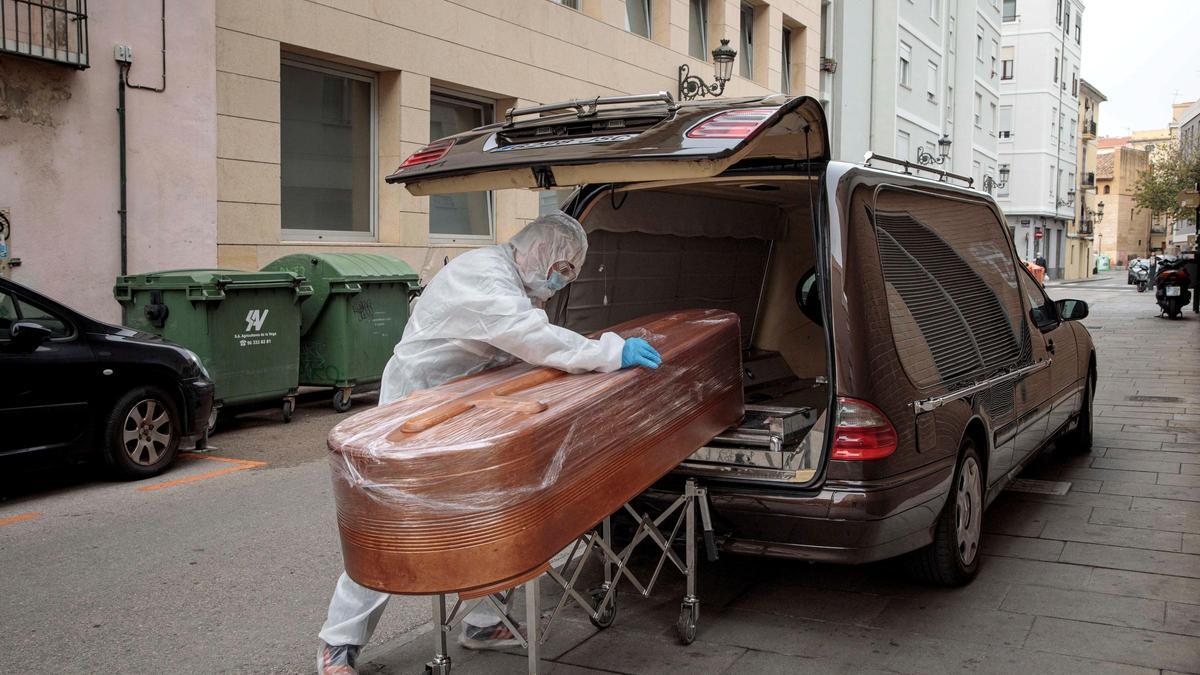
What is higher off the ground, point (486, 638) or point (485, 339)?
point (485, 339)

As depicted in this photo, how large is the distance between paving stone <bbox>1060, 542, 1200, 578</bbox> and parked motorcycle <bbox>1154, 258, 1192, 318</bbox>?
21.7 meters

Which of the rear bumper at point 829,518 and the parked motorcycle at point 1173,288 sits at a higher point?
the parked motorcycle at point 1173,288

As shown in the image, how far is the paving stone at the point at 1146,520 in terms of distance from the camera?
5812mm

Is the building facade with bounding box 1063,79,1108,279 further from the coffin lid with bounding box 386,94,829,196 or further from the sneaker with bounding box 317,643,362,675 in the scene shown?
the sneaker with bounding box 317,643,362,675

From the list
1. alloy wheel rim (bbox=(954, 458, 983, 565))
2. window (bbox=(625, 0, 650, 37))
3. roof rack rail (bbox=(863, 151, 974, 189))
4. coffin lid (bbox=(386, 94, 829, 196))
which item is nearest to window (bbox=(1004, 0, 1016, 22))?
window (bbox=(625, 0, 650, 37))

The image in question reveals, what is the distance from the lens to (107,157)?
35.8ft

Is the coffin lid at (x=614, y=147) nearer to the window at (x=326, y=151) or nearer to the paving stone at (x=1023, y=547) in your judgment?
the paving stone at (x=1023, y=547)

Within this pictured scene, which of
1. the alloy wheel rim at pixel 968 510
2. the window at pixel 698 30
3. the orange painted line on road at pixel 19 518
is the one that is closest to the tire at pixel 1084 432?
the alloy wheel rim at pixel 968 510

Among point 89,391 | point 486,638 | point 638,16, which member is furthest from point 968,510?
point 638,16

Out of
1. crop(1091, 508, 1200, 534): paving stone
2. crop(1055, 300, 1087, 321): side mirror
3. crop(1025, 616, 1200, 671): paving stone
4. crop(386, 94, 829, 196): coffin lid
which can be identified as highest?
crop(386, 94, 829, 196): coffin lid

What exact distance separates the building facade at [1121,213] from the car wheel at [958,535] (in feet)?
334

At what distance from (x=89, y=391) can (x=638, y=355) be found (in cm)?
516

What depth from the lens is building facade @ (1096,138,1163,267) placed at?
325ft

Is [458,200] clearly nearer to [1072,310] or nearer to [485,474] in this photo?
[1072,310]
